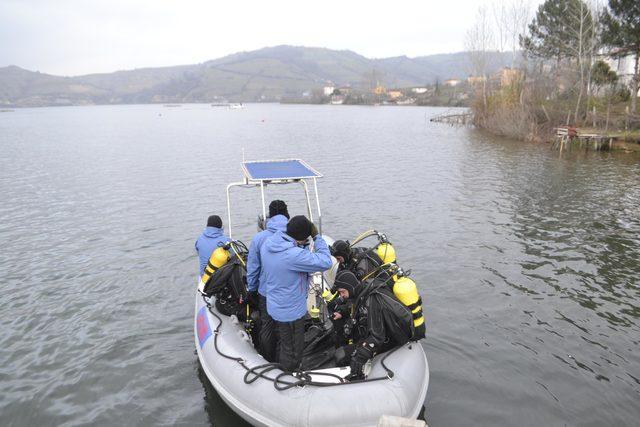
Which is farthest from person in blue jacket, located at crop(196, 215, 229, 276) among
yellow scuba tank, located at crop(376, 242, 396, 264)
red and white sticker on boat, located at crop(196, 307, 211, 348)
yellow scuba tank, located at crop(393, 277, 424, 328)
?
yellow scuba tank, located at crop(393, 277, 424, 328)

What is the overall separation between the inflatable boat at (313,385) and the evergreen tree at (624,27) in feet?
104

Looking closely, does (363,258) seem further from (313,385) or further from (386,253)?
(313,385)

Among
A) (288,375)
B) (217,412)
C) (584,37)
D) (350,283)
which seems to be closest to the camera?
(288,375)

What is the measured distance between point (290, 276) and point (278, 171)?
4.02 meters

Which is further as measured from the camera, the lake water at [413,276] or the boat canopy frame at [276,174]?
the boat canopy frame at [276,174]

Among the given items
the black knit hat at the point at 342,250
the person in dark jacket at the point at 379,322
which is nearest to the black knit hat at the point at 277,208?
the black knit hat at the point at 342,250

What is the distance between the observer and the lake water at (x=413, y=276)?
6.43m

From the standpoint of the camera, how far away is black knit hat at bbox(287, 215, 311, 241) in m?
4.81

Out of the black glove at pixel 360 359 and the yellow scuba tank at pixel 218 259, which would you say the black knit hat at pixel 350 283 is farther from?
the yellow scuba tank at pixel 218 259

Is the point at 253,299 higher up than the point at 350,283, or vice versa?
the point at 350,283

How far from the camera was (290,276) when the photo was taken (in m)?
4.96

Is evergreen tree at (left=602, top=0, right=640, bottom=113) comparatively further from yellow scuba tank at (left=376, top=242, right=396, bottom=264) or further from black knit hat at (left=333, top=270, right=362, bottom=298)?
black knit hat at (left=333, top=270, right=362, bottom=298)

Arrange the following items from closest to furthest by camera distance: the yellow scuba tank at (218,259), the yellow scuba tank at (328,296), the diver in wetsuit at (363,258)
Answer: the diver in wetsuit at (363,258), the yellow scuba tank at (328,296), the yellow scuba tank at (218,259)

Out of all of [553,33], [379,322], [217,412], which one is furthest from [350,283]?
[553,33]
